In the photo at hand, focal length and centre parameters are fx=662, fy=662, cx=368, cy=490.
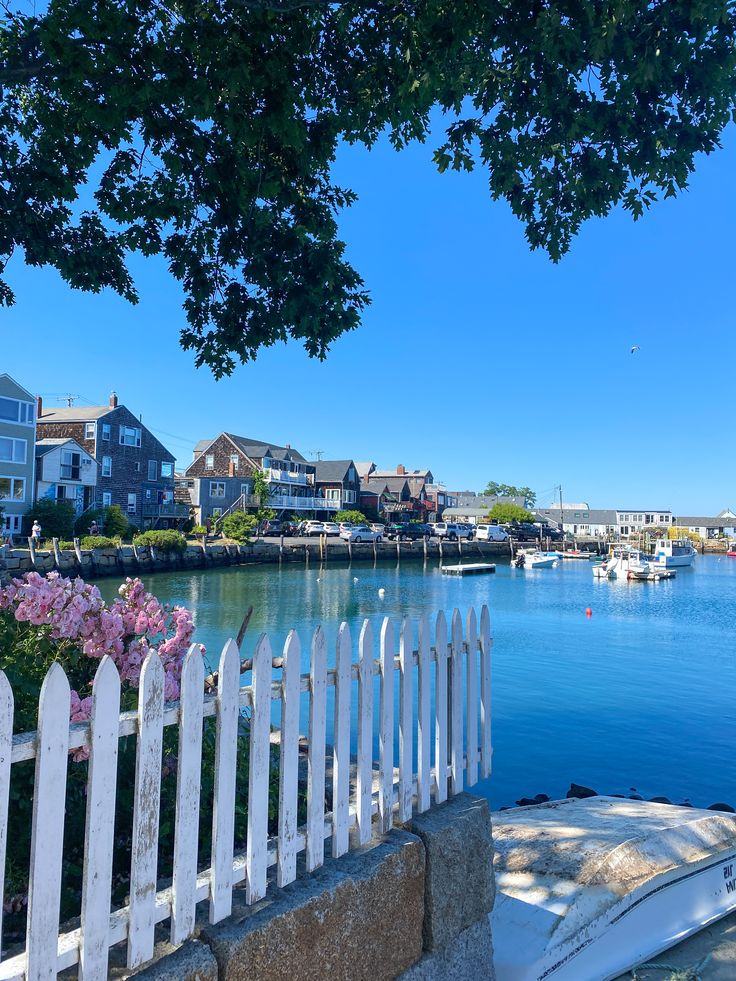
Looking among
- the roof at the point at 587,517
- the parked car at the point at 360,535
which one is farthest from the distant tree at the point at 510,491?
the parked car at the point at 360,535

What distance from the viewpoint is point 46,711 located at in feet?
7.30

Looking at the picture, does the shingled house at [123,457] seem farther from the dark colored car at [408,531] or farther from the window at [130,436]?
the dark colored car at [408,531]

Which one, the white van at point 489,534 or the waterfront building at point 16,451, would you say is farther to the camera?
the white van at point 489,534

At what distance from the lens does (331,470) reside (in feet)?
284

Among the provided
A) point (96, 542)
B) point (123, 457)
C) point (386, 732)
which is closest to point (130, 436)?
point (123, 457)

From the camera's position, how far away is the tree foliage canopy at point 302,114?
4824 mm

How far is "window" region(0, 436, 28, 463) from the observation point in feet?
149

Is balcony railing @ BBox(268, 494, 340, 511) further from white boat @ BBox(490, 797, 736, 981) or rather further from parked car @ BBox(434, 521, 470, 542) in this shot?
white boat @ BBox(490, 797, 736, 981)

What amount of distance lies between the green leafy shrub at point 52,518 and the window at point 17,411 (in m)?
5.94

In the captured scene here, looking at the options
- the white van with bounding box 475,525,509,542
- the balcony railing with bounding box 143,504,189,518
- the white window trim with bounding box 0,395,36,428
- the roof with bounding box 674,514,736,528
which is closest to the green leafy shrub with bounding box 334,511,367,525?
the white van with bounding box 475,525,509,542

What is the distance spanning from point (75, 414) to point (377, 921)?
62.6 m

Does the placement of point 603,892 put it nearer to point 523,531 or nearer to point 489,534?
point 489,534

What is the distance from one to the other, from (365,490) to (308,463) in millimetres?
12759

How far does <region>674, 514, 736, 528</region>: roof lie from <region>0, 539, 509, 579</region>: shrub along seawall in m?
79.7
